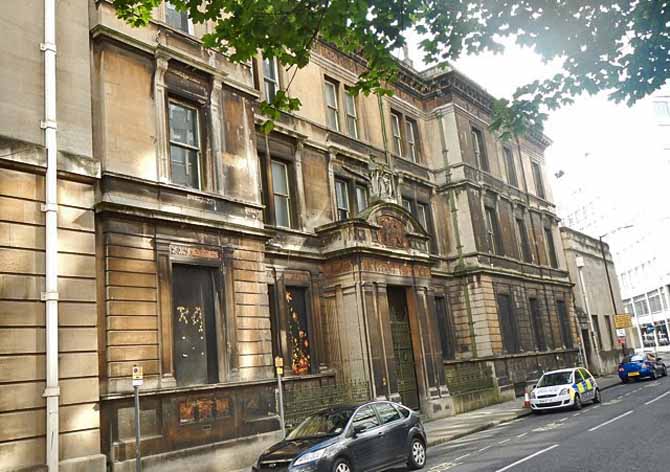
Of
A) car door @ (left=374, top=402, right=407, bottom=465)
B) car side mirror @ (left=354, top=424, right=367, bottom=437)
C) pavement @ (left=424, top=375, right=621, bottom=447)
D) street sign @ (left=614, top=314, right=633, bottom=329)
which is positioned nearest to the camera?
car side mirror @ (left=354, top=424, right=367, bottom=437)

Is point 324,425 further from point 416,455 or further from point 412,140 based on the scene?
point 412,140

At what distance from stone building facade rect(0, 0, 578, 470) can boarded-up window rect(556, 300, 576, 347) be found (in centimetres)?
267

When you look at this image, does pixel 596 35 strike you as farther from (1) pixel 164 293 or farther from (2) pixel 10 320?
(2) pixel 10 320

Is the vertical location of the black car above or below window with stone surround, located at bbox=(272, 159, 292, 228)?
below

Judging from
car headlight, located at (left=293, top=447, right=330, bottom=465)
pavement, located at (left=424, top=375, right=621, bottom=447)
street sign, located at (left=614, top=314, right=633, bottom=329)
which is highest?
street sign, located at (left=614, top=314, right=633, bottom=329)

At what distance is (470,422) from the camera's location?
2067 cm

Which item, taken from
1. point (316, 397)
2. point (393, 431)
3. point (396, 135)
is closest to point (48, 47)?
point (393, 431)

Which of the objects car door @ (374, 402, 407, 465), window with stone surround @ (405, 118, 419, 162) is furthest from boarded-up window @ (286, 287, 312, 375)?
window with stone surround @ (405, 118, 419, 162)

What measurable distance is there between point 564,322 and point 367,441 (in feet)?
97.7

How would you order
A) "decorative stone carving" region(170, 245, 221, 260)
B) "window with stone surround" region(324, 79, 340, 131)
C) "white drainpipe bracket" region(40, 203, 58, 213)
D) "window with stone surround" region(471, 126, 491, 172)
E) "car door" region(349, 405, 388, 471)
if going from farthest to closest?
"window with stone surround" region(471, 126, 491, 172) → "window with stone surround" region(324, 79, 340, 131) → "decorative stone carving" region(170, 245, 221, 260) → "white drainpipe bracket" region(40, 203, 58, 213) → "car door" region(349, 405, 388, 471)

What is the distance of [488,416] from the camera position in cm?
2209

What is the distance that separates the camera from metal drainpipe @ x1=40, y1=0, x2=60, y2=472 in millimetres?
11078

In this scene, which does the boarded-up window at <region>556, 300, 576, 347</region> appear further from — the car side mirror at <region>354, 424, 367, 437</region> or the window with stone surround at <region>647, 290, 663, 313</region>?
the window with stone surround at <region>647, 290, 663, 313</region>

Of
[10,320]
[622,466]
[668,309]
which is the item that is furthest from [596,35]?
[668,309]
